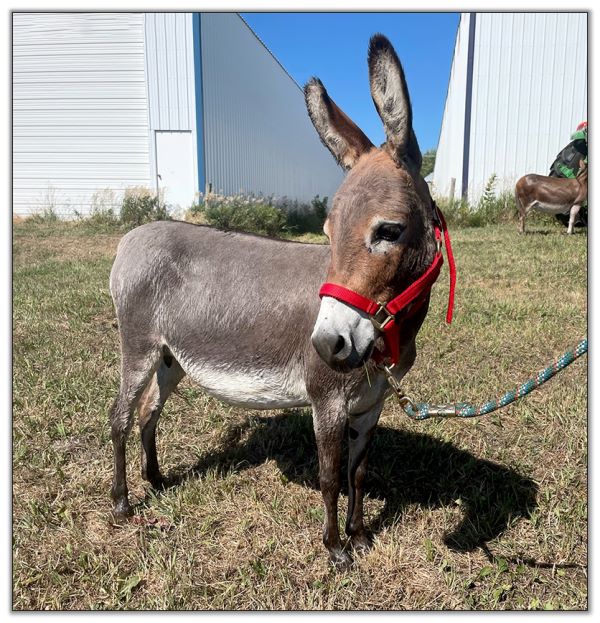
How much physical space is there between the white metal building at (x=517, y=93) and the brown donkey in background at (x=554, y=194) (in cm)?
299

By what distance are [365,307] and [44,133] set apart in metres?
16.6

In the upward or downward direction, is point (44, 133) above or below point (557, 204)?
above

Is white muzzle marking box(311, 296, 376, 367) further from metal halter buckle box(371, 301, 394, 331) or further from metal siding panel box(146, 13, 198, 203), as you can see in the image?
metal siding panel box(146, 13, 198, 203)

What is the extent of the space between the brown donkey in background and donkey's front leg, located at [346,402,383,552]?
10.8 meters

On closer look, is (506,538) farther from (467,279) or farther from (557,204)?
(557,204)

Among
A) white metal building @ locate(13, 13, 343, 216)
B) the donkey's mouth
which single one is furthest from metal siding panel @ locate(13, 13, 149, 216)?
the donkey's mouth

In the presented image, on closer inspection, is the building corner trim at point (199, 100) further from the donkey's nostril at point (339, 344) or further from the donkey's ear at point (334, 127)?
the donkey's nostril at point (339, 344)

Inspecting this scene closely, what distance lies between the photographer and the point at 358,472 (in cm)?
256

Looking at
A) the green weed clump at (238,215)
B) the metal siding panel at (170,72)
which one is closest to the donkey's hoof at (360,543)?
the green weed clump at (238,215)

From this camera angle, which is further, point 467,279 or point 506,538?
point 467,279

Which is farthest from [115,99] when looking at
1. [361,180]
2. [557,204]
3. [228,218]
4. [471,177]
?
[361,180]

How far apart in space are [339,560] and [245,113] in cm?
1891

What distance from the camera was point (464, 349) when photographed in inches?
192

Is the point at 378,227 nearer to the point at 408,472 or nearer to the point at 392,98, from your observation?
the point at 392,98
